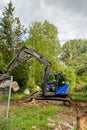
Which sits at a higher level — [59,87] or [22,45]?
[22,45]

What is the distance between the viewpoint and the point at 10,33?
30969mm

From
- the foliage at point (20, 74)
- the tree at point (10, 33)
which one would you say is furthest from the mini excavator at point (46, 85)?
the tree at point (10, 33)

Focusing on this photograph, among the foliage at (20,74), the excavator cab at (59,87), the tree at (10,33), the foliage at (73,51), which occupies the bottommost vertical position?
the excavator cab at (59,87)

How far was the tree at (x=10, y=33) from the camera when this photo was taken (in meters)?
30.1

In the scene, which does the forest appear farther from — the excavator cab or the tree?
the excavator cab

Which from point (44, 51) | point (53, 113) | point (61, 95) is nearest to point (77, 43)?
point (44, 51)

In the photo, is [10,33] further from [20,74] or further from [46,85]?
[46,85]

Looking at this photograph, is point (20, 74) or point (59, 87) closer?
point (59, 87)

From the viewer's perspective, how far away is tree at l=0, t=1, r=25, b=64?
30125 mm

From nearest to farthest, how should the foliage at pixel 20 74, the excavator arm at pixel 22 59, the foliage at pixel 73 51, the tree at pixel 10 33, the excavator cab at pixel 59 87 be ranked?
the excavator arm at pixel 22 59
the excavator cab at pixel 59 87
the foliage at pixel 20 74
the tree at pixel 10 33
the foliage at pixel 73 51

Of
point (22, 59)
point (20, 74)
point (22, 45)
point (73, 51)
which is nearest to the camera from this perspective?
point (22, 59)

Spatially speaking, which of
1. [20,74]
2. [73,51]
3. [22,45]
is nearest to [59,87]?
[20,74]

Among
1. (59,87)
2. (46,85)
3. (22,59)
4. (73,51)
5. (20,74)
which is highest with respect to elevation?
(73,51)

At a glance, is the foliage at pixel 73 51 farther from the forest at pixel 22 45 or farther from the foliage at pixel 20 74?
the foliage at pixel 20 74
